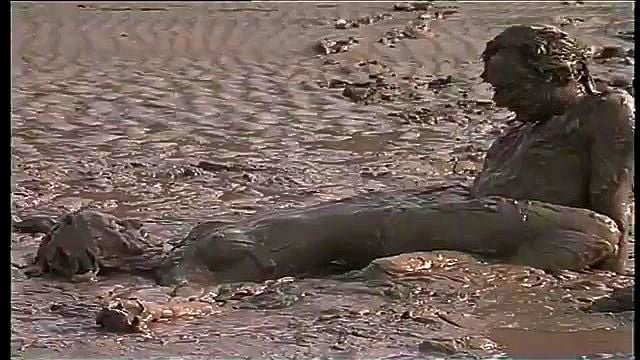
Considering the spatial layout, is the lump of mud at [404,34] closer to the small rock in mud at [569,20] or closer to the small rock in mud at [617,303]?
the small rock in mud at [569,20]

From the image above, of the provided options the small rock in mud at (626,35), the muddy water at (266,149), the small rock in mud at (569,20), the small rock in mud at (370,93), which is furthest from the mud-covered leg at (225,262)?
the small rock in mud at (569,20)

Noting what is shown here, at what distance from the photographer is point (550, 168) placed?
14.3ft

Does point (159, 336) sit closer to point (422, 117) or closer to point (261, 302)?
point (261, 302)

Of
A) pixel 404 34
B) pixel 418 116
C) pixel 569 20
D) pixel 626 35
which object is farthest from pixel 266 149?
pixel 569 20

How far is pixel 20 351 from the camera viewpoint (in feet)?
11.4

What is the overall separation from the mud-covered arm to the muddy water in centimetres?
26

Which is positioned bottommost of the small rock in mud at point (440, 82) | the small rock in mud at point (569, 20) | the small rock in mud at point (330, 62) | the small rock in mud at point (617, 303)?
the small rock in mud at point (330, 62)

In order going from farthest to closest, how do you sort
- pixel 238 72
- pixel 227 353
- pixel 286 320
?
pixel 238 72 < pixel 286 320 < pixel 227 353

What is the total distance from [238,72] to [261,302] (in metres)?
6.50

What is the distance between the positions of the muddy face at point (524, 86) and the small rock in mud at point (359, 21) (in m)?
7.83

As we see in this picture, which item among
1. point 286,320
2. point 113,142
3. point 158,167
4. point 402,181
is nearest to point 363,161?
point 402,181

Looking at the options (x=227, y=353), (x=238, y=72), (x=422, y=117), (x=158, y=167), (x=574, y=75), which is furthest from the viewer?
(x=238, y=72)

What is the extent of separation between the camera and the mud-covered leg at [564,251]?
13.4 ft

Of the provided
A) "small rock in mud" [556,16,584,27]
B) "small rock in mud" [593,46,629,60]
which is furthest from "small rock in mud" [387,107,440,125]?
"small rock in mud" [556,16,584,27]
